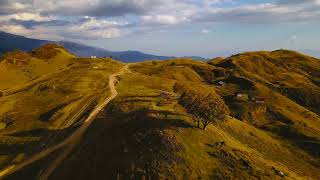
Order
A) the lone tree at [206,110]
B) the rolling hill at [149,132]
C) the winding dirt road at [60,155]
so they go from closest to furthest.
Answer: the rolling hill at [149,132] → the winding dirt road at [60,155] → the lone tree at [206,110]

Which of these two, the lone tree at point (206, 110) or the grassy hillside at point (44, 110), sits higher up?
the lone tree at point (206, 110)

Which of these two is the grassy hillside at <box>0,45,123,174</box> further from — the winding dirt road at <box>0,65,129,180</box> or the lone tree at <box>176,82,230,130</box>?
the lone tree at <box>176,82,230,130</box>

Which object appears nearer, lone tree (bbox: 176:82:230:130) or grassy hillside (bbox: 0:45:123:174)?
lone tree (bbox: 176:82:230:130)

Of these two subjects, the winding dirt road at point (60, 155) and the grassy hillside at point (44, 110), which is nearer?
the winding dirt road at point (60, 155)

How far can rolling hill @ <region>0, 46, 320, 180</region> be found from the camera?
74812 mm

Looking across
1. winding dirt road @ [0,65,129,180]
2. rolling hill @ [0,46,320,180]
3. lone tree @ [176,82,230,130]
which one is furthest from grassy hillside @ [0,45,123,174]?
lone tree @ [176,82,230,130]

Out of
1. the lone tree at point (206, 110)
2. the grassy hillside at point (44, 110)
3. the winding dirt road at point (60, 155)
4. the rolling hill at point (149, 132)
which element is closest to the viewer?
the rolling hill at point (149, 132)

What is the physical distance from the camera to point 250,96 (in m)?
164

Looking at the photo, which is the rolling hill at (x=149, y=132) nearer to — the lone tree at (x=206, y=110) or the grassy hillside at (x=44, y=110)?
the lone tree at (x=206, y=110)

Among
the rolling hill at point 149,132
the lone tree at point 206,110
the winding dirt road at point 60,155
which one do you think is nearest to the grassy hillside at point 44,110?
the rolling hill at point 149,132

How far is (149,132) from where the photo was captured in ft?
268

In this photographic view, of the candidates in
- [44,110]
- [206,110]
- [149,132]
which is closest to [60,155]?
[149,132]

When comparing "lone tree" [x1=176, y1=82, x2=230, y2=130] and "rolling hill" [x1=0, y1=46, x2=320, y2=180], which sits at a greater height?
"lone tree" [x1=176, y1=82, x2=230, y2=130]

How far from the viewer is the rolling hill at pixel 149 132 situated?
245 feet
